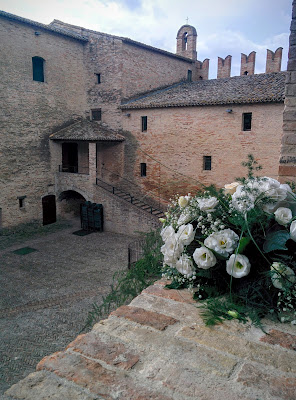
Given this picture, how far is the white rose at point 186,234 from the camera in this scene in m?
2.50

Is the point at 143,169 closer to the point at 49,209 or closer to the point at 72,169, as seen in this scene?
the point at 72,169

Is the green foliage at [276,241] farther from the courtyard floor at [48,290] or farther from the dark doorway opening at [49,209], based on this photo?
the dark doorway opening at [49,209]

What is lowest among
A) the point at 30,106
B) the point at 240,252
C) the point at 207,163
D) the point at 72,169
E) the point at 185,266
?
the point at 72,169

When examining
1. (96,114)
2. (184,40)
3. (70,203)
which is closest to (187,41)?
(184,40)

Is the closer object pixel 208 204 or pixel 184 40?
pixel 208 204

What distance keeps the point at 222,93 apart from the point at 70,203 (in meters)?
10.2

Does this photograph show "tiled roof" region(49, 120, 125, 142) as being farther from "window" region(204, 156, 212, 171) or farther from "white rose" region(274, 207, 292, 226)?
"white rose" region(274, 207, 292, 226)

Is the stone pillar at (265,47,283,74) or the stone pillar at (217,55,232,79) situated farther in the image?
the stone pillar at (217,55,232,79)

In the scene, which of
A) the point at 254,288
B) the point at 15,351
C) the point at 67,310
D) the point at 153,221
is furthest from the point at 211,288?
the point at 153,221

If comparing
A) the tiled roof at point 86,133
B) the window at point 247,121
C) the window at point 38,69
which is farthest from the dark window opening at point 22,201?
the window at point 247,121

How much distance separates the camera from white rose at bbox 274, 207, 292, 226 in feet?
7.62

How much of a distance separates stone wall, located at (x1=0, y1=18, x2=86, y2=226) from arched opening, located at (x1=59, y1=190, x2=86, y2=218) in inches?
44.9

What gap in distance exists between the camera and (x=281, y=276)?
2.17 meters

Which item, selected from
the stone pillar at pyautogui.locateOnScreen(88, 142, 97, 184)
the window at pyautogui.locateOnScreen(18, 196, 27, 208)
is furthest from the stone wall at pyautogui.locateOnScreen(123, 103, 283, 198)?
the window at pyautogui.locateOnScreen(18, 196, 27, 208)
